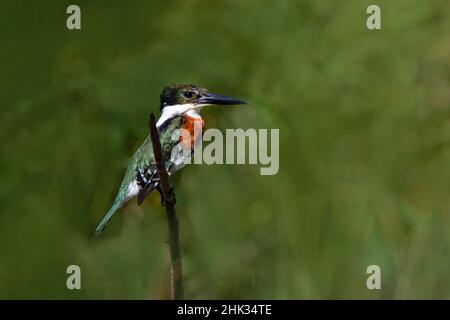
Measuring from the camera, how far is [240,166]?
4344 mm

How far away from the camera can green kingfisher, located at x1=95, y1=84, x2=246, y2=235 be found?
146 inches

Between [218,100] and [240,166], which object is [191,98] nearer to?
[218,100]

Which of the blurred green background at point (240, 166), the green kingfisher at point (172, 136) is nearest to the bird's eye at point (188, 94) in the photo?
the green kingfisher at point (172, 136)

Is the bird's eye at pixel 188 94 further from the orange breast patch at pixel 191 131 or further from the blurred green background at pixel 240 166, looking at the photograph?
the blurred green background at pixel 240 166

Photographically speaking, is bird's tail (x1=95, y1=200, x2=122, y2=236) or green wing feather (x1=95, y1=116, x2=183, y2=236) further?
bird's tail (x1=95, y1=200, x2=122, y2=236)

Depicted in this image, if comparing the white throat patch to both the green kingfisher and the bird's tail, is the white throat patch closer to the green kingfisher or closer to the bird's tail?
the green kingfisher

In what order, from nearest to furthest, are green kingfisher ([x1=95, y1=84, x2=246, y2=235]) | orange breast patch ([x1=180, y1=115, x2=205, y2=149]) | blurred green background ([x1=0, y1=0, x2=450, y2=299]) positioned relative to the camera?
green kingfisher ([x1=95, y1=84, x2=246, y2=235]) < orange breast patch ([x1=180, y1=115, x2=205, y2=149]) < blurred green background ([x1=0, y1=0, x2=450, y2=299])

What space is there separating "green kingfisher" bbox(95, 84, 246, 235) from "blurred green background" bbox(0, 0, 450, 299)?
32cm

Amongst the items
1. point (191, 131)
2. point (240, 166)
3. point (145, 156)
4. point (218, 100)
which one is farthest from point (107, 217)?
point (240, 166)

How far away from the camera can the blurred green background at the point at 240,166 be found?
4191 millimetres

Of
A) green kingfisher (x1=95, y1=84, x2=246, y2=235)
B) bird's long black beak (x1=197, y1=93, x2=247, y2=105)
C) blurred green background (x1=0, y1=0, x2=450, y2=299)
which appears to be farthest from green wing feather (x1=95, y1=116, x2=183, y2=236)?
blurred green background (x1=0, y1=0, x2=450, y2=299)

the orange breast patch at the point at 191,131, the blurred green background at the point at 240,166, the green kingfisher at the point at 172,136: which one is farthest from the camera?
the blurred green background at the point at 240,166

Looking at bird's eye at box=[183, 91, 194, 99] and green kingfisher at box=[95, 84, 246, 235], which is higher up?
bird's eye at box=[183, 91, 194, 99]

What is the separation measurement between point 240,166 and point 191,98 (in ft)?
1.82
